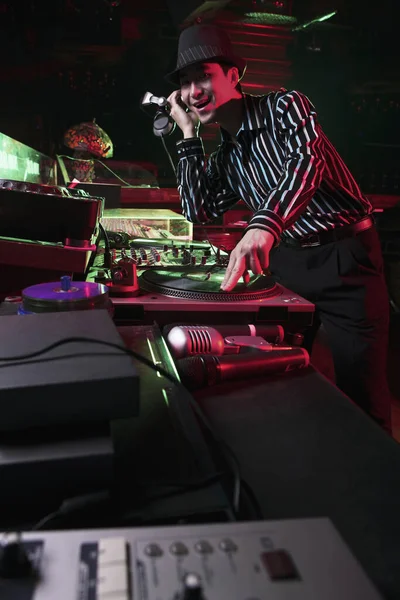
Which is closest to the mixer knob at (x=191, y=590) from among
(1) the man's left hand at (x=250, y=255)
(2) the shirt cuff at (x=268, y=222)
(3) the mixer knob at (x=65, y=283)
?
(3) the mixer knob at (x=65, y=283)

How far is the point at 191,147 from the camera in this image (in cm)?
183

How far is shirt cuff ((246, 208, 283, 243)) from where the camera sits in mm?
1191

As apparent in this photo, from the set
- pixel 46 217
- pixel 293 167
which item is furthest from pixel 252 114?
pixel 46 217

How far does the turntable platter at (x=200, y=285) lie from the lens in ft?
3.92

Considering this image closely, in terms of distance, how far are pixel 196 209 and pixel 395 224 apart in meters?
3.61

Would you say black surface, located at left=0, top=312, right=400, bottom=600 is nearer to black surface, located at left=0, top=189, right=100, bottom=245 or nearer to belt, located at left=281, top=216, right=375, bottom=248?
black surface, located at left=0, top=189, right=100, bottom=245

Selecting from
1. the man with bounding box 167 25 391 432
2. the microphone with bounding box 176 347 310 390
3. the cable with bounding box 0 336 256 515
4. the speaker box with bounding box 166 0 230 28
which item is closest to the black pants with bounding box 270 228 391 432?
the man with bounding box 167 25 391 432

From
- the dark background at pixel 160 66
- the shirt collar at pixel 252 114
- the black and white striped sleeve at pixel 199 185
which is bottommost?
the black and white striped sleeve at pixel 199 185

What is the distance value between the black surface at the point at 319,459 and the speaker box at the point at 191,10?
3624 millimetres

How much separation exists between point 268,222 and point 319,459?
73 cm

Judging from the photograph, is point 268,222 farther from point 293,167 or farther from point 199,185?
point 199,185

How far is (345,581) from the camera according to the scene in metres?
0.34

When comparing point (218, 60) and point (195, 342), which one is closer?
point (195, 342)

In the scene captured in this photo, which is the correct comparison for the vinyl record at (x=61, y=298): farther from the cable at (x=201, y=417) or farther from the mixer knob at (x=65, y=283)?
the cable at (x=201, y=417)
